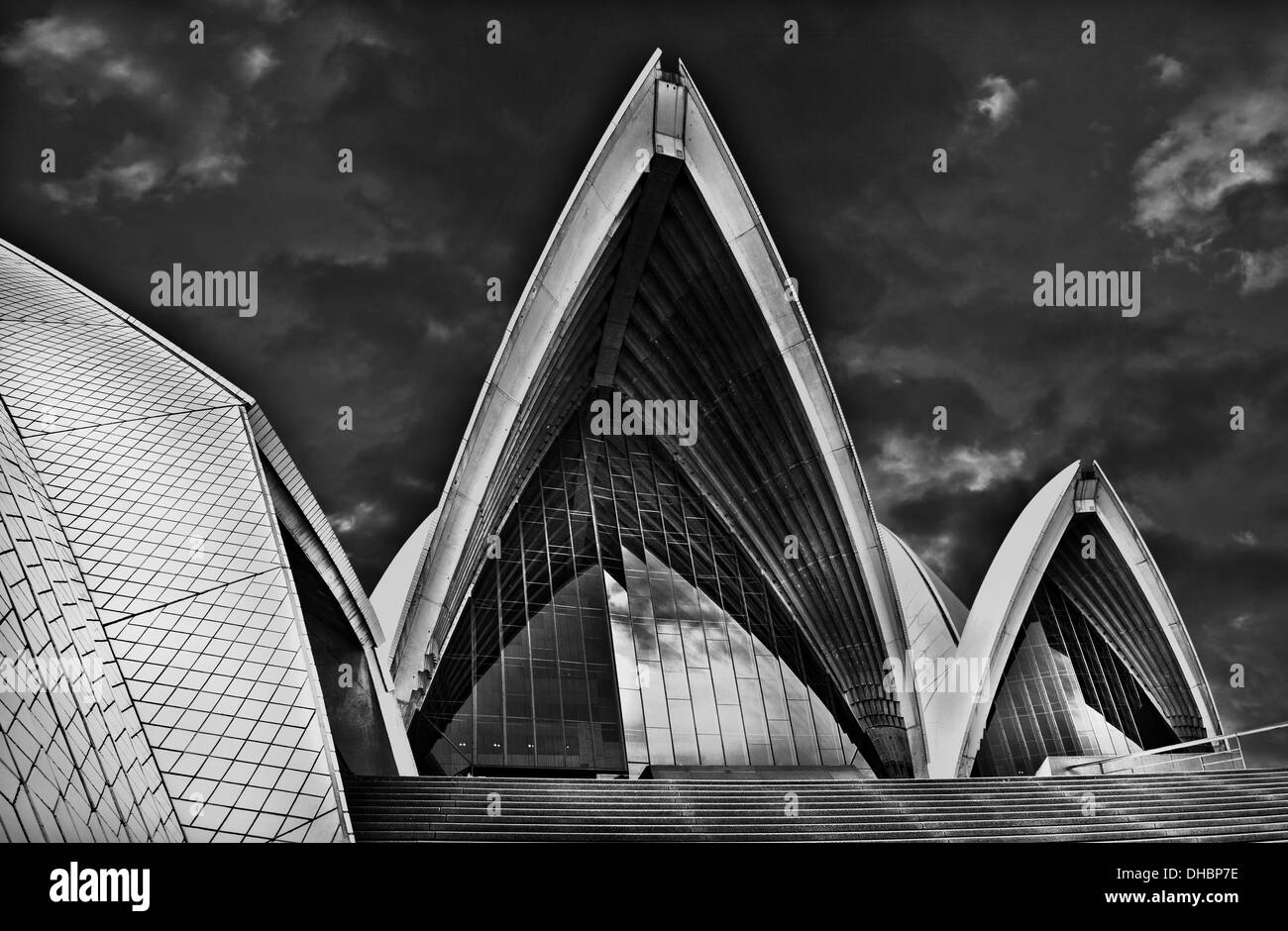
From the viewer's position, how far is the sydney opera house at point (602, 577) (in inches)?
464

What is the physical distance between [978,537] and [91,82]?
28.4 m

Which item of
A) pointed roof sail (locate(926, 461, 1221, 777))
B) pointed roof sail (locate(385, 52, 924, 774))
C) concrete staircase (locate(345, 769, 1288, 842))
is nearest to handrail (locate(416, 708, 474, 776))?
pointed roof sail (locate(385, 52, 924, 774))

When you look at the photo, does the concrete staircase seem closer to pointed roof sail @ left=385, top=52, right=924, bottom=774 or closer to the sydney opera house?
the sydney opera house

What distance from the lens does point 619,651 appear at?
71.0 feet

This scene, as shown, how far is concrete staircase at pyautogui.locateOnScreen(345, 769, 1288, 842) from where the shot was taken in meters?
12.0

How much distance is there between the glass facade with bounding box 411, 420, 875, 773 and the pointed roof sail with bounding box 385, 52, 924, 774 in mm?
737

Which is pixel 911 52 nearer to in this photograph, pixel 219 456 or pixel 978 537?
pixel 978 537

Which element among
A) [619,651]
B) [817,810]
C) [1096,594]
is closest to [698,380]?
[619,651]

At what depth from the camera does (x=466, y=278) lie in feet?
92.9

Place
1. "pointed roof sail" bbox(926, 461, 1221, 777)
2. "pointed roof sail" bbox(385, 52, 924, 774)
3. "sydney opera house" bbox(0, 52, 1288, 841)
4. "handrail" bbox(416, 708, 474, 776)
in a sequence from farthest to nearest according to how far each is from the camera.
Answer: "pointed roof sail" bbox(926, 461, 1221, 777) → "pointed roof sail" bbox(385, 52, 924, 774) → "handrail" bbox(416, 708, 474, 776) → "sydney opera house" bbox(0, 52, 1288, 841)

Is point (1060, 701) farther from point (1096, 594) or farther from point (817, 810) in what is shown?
point (817, 810)

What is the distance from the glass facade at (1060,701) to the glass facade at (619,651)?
4.90 m

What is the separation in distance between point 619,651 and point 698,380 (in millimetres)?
7675
